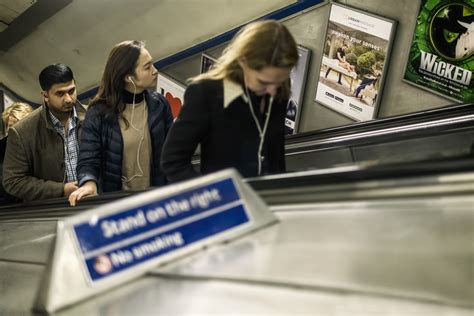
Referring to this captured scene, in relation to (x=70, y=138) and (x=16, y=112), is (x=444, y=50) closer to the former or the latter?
(x=70, y=138)

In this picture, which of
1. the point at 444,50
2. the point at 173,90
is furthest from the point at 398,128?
the point at 173,90

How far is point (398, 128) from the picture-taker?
3199mm

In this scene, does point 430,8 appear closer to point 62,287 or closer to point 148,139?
point 148,139

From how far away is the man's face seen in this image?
9.66 feet

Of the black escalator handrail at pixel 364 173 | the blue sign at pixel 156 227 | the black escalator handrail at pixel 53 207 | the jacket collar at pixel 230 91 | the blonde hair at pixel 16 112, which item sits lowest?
the black escalator handrail at pixel 53 207

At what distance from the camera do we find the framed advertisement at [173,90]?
242 inches

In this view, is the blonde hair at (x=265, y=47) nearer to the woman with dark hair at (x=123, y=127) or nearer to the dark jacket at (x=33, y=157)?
the woman with dark hair at (x=123, y=127)

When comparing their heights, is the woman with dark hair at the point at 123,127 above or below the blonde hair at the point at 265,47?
below

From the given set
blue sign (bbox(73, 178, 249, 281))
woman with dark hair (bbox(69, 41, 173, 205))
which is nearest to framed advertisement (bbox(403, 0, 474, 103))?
woman with dark hair (bbox(69, 41, 173, 205))

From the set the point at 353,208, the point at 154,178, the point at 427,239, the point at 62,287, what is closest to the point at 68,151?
the point at 154,178

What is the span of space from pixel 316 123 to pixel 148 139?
2.64 meters

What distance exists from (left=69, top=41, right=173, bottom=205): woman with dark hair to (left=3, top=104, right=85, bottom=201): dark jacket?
43cm

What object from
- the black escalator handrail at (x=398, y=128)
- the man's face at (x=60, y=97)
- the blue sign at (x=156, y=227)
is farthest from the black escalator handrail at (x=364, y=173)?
the man's face at (x=60, y=97)

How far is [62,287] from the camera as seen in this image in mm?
1338
